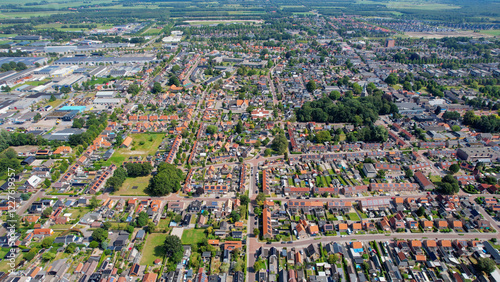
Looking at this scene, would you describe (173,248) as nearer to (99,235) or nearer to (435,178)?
(99,235)

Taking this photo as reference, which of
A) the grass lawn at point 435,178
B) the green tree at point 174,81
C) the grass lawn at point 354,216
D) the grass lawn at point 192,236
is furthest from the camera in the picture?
the green tree at point 174,81

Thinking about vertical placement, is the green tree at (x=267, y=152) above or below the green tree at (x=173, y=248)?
above

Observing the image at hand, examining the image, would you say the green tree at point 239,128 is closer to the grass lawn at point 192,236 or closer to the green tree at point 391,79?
the grass lawn at point 192,236

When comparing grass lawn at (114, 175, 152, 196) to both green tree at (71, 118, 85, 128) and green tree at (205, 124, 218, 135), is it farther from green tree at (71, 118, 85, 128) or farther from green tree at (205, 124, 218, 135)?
green tree at (71, 118, 85, 128)

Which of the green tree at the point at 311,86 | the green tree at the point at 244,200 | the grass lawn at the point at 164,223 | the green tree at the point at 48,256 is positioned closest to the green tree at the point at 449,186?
the green tree at the point at 244,200

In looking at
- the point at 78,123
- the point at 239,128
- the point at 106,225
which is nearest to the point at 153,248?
the point at 106,225

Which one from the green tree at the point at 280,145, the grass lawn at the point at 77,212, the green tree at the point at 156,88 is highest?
the green tree at the point at 156,88

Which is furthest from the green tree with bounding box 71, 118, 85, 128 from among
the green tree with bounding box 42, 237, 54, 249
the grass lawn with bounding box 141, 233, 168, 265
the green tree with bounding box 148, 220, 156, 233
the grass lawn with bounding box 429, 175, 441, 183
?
the grass lawn with bounding box 429, 175, 441, 183
